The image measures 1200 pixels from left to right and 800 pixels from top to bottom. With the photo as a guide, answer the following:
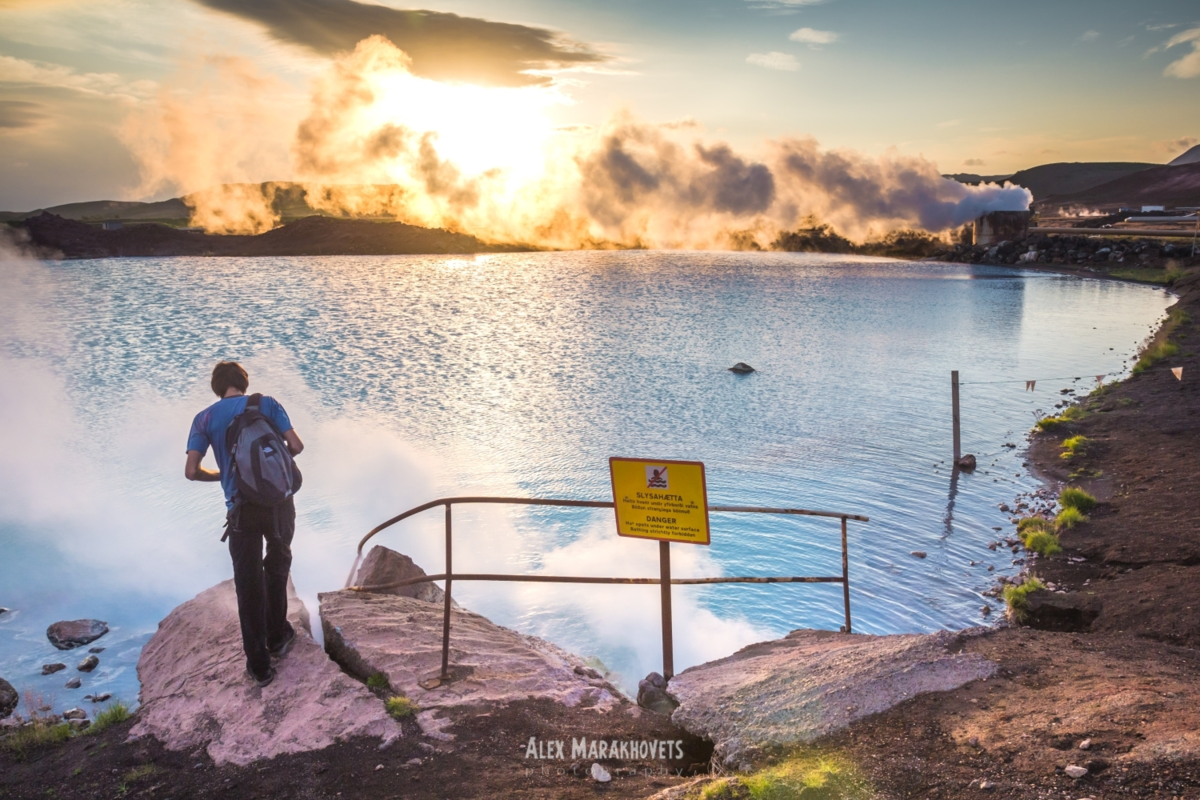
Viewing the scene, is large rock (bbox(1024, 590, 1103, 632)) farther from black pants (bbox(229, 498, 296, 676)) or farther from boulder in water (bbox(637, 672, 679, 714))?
black pants (bbox(229, 498, 296, 676))

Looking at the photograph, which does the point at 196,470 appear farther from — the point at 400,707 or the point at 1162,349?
the point at 1162,349

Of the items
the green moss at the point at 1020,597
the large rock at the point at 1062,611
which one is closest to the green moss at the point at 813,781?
the large rock at the point at 1062,611

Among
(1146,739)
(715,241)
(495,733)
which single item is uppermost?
(715,241)

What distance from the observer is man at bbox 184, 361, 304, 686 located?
6168 millimetres

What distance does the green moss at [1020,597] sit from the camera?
11.3 m

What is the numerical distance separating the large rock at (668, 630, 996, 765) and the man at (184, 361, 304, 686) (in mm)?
3592

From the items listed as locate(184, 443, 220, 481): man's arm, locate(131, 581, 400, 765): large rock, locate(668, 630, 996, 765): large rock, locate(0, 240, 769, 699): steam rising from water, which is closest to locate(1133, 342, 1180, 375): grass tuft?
locate(0, 240, 769, 699): steam rising from water

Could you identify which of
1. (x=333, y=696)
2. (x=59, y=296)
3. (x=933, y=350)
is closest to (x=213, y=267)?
(x=59, y=296)

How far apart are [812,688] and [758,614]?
731cm

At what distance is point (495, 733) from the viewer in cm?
616

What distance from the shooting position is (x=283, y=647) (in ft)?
22.8

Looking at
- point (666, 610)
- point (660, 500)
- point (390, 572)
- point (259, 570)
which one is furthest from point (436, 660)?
point (390, 572)

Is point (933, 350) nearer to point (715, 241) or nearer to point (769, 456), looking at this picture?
point (769, 456)

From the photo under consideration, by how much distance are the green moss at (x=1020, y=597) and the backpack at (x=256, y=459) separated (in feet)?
33.7
